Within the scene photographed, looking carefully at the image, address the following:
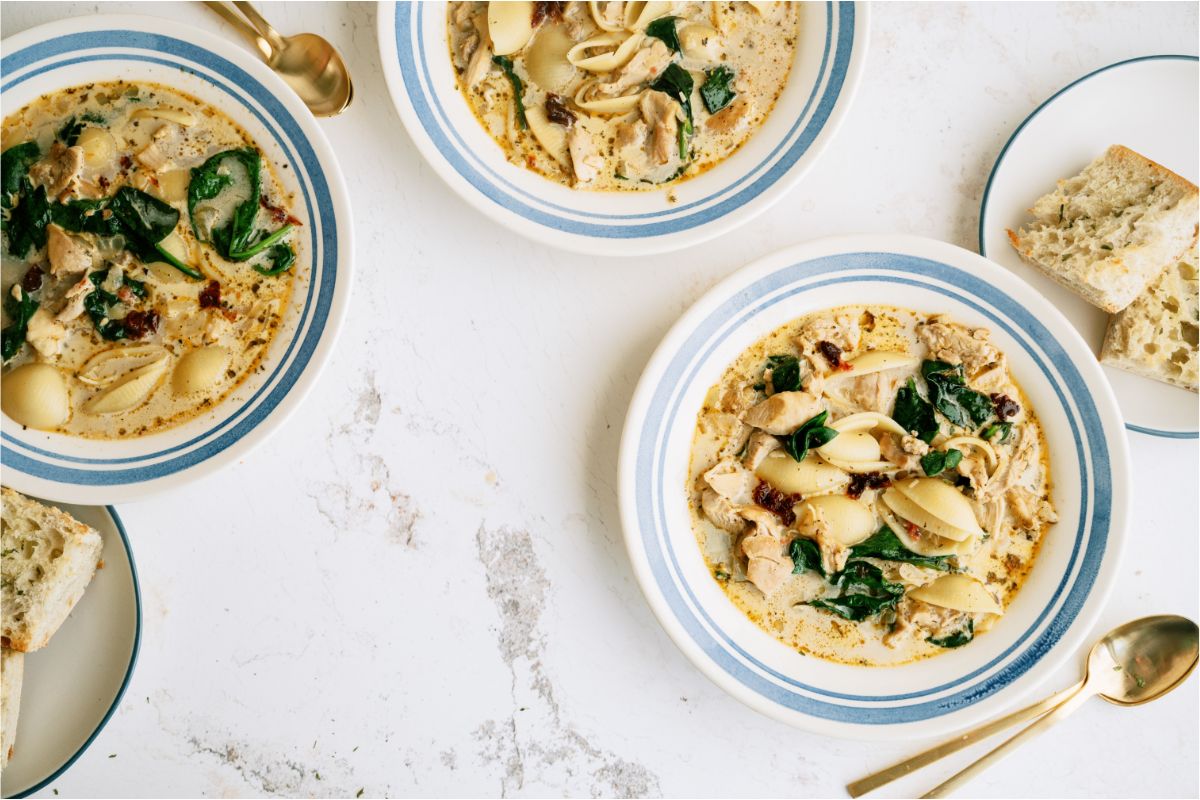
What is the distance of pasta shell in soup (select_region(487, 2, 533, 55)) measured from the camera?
2828mm

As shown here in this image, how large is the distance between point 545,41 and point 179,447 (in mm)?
1764

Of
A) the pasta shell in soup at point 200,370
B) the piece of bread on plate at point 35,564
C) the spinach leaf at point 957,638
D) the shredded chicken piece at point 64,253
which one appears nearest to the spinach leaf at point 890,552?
the spinach leaf at point 957,638

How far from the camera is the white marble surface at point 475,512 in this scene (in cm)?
302

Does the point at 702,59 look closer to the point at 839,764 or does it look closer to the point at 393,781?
the point at 839,764

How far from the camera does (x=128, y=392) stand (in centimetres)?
273

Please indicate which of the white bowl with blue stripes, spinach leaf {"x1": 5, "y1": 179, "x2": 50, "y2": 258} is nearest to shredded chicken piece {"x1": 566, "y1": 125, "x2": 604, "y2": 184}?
the white bowl with blue stripes

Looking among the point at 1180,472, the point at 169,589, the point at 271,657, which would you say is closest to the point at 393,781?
the point at 271,657

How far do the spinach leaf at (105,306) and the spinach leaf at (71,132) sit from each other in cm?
42

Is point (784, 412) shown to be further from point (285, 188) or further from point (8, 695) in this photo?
point (8, 695)

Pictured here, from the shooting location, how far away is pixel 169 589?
9.90ft

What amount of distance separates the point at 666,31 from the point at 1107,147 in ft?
5.16

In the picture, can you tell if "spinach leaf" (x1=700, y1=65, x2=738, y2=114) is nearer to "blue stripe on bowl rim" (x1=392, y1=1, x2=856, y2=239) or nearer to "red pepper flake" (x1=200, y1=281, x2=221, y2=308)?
"blue stripe on bowl rim" (x1=392, y1=1, x2=856, y2=239)

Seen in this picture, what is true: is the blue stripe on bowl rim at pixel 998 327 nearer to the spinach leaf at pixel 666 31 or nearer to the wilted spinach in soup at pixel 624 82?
the wilted spinach in soup at pixel 624 82

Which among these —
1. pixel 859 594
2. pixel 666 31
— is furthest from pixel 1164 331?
pixel 666 31
